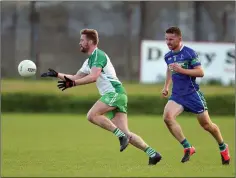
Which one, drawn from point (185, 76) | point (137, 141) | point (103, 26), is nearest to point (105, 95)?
point (137, 141)

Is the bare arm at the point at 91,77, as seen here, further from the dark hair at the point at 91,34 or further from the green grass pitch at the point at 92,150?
the green grass pitch at the point at 92,150

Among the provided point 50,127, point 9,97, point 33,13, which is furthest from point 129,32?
point 50,127

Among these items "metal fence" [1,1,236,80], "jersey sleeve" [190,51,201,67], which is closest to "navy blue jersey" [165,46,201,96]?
"jersey sleeve" [190,51,201,67]

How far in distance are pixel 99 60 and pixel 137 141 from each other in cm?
136

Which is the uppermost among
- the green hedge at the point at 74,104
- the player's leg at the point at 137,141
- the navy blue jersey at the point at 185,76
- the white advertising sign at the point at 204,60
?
the navy blue jersey at the point at 185,76

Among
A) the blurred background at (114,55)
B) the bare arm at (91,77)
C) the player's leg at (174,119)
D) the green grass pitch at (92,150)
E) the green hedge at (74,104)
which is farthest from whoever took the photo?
the green hedge at (74,104)

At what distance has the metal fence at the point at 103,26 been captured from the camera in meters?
31.7

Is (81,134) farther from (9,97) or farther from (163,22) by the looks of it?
(163,22)

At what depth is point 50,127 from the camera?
21.5m

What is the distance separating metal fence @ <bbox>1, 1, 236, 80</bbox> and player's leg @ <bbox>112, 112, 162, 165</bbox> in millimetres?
18950

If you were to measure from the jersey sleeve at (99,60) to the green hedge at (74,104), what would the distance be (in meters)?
15.6

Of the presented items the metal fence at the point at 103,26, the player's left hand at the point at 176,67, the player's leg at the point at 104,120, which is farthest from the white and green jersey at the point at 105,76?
the metal fence at the point at 103,26

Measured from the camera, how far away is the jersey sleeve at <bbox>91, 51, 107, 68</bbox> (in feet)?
40.0

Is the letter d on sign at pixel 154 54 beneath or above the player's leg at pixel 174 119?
beneath
